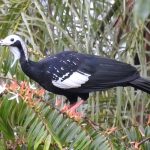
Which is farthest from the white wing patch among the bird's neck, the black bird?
the bird's neck

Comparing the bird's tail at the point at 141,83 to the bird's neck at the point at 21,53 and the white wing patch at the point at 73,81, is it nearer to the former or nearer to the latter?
the white wing patch at the point at 73,81

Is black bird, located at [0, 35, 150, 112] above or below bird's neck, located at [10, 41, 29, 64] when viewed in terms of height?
below

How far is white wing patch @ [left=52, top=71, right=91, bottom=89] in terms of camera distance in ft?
4.22

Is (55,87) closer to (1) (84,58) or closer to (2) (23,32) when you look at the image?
(1) (84,58)

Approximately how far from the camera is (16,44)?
4.04ft

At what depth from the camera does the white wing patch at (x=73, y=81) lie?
129cm

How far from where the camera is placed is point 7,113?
40.5 inches

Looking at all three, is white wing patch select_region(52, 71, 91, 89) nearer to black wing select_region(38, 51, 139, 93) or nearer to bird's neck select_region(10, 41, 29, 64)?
black wing select_region(38, 51, 139, 93)

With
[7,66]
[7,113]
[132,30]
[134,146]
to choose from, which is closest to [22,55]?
[7,66]

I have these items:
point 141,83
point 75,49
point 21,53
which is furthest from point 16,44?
point 75,49

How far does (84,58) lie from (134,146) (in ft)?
1.46

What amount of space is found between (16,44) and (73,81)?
21 centimetres

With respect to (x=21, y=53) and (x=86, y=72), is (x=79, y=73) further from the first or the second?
(x=21, y=53)

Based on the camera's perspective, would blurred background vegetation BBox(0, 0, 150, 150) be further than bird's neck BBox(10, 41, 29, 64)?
No
